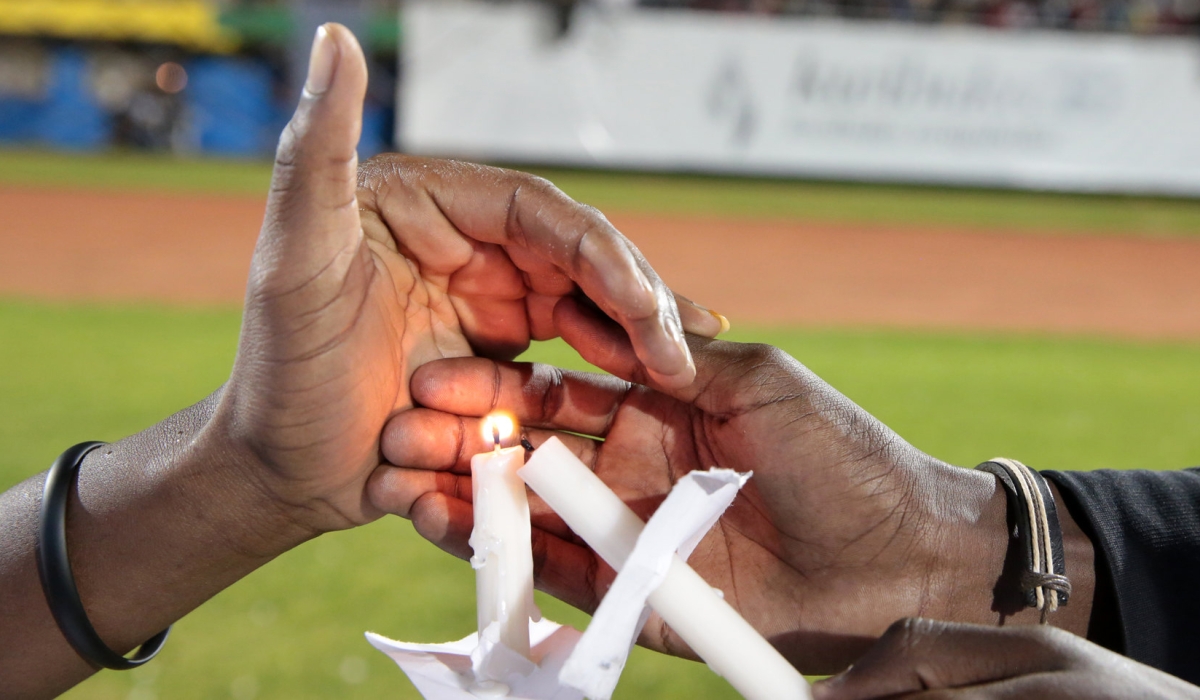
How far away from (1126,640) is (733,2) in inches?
560

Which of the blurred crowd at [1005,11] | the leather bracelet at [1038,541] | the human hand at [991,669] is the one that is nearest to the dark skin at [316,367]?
the human hand at [991,669]

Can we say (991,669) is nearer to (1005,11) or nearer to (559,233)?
(559,233)

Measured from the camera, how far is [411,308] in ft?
5.59

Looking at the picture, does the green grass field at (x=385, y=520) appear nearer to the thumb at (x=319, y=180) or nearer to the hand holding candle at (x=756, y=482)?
the hand holding candle at (x=756, y=482)

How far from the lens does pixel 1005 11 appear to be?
15195mm

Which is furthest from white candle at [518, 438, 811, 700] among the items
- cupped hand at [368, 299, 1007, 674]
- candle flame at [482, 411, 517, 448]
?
cupped hand at [368, 299, 1007, 674]

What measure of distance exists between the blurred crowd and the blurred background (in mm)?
83

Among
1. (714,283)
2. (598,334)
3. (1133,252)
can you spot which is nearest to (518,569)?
(598,334)

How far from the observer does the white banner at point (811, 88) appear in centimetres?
1329

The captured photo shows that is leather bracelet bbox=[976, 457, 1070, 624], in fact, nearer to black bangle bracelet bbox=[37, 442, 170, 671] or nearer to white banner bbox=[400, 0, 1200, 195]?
black bangle bracelet bbox=[37, 442, 170, 671]

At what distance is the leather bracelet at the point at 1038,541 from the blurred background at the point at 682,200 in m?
1.12

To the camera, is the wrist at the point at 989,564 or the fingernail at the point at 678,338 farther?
the wrist at the point at 989,564

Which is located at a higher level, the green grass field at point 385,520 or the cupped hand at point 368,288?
the cupped hand at point 368,288

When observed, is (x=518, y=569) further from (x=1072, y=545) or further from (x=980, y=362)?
(x=980, y=362)
